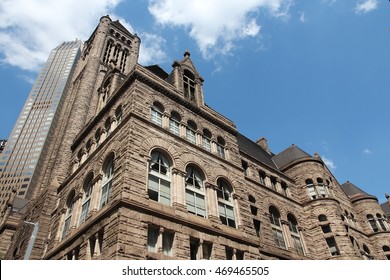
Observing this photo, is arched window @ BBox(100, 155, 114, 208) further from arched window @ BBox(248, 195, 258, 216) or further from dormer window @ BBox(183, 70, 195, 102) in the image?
arched window @ BBox(248, 195, 258, 216)

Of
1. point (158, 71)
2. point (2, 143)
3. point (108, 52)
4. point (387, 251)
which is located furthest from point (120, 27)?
point (2, 143)

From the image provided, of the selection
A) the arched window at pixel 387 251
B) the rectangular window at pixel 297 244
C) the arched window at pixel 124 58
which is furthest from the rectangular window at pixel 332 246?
the arched window at pixel 124 58

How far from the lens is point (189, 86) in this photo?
80.6ft

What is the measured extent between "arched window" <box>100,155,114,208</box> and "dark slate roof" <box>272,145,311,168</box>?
20.2 meters

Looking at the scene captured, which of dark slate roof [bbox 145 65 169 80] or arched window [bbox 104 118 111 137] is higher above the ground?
dark slate roof [bbox 145 65 169 80]

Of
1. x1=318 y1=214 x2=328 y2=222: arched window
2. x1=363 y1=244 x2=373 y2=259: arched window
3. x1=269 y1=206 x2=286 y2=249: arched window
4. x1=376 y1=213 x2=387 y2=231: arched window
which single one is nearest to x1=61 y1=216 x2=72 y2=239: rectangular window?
x1=269 y1=206 x2=286 y2=249: arched window

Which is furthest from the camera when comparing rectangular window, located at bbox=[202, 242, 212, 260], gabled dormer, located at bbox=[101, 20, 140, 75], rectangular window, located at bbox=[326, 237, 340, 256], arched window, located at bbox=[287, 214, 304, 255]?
gabled dormer, located at bbox=[101, 20, 140, 75]

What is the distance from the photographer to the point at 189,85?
24.7m

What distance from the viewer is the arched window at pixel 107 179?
653 inches

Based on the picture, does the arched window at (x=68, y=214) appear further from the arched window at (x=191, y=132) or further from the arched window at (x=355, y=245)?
the arched window at (x=355, y=245)

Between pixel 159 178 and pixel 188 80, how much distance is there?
34.9 feet

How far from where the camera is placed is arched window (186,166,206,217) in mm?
17203
